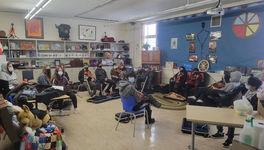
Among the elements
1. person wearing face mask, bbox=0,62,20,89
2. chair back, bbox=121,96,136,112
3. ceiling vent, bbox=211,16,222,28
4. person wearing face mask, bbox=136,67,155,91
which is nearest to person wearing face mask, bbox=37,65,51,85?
person wearing face mask, bbox=0,62,20,89

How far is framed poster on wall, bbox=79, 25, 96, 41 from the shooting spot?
8234 millimetres

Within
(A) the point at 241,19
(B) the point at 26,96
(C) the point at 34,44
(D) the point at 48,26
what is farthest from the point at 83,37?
(A) the point at 241,19

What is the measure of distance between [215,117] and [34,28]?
734 cm

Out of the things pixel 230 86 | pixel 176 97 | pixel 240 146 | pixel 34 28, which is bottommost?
pixel 176 97

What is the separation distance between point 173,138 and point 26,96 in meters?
2.69

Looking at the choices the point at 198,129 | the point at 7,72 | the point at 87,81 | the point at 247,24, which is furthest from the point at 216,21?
the point at 7,72

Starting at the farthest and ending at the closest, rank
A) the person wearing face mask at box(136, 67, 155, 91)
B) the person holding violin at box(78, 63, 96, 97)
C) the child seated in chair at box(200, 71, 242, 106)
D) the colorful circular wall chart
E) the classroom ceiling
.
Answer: the person wearing face mask at box(136, 67, 155, 91) → the person holding violin at box(78, 63, 96, 97) → the classroom ceiling → the colorful circular wall chart → the child seated in chair at box(200, 71, 242, 106)

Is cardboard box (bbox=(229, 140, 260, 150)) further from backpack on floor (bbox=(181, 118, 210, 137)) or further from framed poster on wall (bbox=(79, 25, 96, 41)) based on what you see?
framed poster on wall (bbox=(79, 25, 96, 41))

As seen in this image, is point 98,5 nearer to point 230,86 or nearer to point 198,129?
point 230,86

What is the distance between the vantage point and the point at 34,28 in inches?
282

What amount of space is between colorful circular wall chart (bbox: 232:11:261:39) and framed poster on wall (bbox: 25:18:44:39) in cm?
702

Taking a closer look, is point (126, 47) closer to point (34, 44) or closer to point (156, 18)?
point (156, 18)

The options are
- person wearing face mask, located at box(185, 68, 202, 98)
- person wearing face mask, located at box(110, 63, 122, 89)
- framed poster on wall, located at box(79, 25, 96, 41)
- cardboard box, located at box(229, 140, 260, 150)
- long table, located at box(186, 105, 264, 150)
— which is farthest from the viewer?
framed poster on wall, located at box(79, 25, 96, 41)

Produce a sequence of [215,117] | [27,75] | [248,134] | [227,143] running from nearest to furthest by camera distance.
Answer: [248,134]
[215,117]
[227,143]
[27,75]
